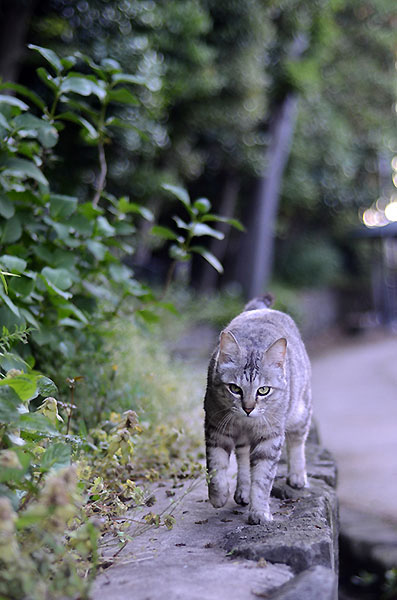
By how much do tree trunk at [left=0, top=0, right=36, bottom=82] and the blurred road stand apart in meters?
5.63

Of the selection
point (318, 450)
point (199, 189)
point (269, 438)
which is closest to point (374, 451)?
point (318, 450)

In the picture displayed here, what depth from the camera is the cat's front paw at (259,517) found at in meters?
2.68

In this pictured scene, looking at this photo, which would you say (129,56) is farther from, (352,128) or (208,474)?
(352,128)

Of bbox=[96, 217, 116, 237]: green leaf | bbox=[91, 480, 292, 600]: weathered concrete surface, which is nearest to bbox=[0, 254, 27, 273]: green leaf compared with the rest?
bbox=[96, 217, 116, 237]: green leaf

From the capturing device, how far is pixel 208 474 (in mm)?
2840

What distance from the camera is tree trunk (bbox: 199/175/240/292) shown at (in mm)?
13903

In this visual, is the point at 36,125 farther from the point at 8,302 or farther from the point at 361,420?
the point at 361,420

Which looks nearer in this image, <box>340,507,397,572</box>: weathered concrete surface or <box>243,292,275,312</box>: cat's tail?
<box>243,292,275,312</box>: cat's tail

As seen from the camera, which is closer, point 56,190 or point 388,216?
point 56,190

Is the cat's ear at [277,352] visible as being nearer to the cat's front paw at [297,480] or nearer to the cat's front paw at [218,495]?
the cat's front paw at [218,495]

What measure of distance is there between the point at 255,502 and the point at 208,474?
25cm

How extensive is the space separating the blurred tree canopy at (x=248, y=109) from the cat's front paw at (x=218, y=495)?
7.26 ft

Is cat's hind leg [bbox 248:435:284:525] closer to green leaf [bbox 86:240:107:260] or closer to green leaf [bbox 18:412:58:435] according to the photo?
green leaf [bbox 18:412:58:435]

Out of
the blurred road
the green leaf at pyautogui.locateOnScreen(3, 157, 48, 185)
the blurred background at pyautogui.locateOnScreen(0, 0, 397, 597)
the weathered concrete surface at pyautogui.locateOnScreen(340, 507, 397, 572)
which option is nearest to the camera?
the green leaf at pyautogui.locateOnScreen(3, 157, 48, 185)
